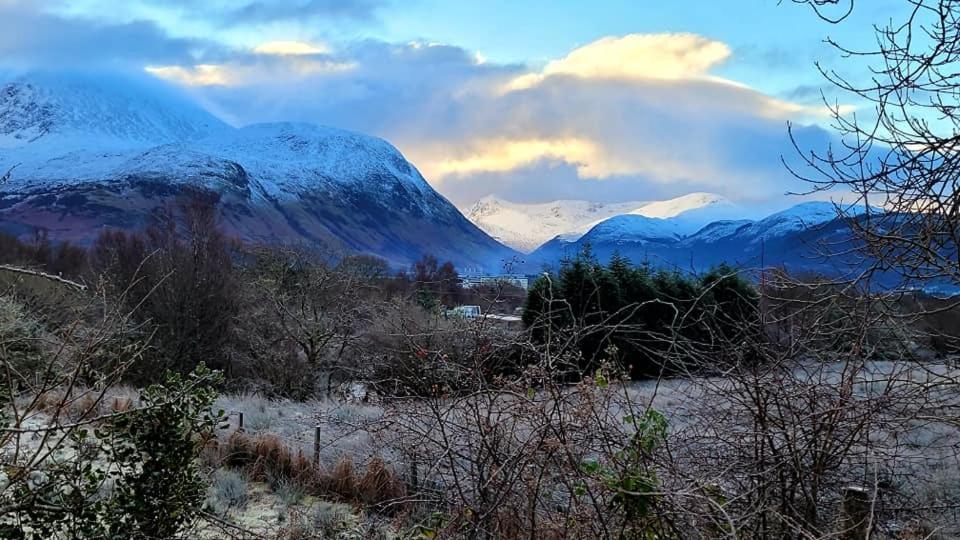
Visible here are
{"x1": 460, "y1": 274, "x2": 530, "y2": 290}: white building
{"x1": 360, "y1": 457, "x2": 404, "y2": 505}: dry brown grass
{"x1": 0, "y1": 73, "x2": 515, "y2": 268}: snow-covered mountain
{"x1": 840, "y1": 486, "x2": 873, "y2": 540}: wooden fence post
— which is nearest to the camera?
{"x1": 840, "y1": 486, "x2": 873, "y2": 540}: wooden fence post

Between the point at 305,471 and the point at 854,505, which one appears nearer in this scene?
the point at 854,505

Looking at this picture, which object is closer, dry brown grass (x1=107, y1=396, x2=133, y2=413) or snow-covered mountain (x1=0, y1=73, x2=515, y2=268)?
dry brown grass (x1=107, y1=396, x2=133, y2=413)

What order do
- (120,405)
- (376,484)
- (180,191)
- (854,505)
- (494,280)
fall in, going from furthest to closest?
(180,191) → (120,405) → (376,484) → (494,280) → (854,505)

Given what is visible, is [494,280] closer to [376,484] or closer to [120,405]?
[376,484]

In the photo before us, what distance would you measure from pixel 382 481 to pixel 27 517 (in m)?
4.04

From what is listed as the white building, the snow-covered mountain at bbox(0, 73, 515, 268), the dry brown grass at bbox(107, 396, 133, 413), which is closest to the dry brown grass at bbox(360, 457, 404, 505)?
the white building

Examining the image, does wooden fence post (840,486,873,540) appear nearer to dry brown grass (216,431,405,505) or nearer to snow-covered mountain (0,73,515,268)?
dry brown grass (216,431,405,505)

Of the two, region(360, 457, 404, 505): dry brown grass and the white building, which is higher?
the white building

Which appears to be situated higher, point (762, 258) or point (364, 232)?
point (364, 232)

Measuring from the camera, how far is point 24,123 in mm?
196375

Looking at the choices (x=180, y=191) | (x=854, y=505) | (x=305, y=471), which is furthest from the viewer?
(x=180, y=191)

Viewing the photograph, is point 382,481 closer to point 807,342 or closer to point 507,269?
point 507,269

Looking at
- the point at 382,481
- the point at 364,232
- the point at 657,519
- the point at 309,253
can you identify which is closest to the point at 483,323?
the point at 657,519

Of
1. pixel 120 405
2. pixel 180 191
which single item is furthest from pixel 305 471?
pixel 180 191
